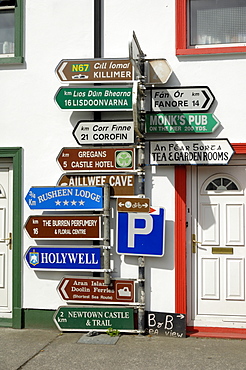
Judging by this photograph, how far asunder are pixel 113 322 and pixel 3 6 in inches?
182

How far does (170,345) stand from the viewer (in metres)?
6.11

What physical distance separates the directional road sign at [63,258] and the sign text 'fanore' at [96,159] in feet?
3.55

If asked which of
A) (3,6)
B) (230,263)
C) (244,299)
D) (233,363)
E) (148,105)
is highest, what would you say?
(3,6)

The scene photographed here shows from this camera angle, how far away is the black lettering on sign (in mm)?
6422

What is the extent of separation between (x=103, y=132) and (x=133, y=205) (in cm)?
106

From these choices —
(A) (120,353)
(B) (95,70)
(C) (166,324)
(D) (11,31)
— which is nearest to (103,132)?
(B) (95,70)

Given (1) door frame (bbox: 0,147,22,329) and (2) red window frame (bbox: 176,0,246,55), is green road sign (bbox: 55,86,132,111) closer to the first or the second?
(2) red window frame (bbox: 176,0,246,55)

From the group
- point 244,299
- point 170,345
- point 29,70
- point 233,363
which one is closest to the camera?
point 233,363

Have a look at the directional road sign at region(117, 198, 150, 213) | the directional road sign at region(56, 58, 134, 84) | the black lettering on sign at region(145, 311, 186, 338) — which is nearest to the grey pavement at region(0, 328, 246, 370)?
the black lettering on sign at region(145, 311, 186, 338)

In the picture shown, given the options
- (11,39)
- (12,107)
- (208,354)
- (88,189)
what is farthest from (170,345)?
(11,39)

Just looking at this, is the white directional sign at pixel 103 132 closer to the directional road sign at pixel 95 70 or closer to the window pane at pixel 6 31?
the directional road sign at pixel 95 70

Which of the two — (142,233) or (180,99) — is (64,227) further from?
(180,99)

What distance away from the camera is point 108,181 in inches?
263

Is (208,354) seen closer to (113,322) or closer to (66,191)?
(113,322)
